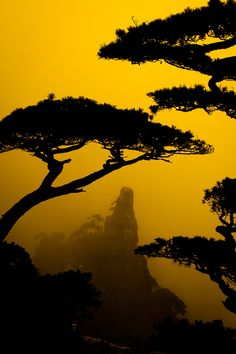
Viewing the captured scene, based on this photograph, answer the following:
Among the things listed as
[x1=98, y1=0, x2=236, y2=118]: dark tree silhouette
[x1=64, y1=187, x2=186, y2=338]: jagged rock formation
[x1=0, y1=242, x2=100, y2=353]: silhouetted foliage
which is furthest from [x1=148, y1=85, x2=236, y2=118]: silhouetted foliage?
[x1=64, y1=187, x2=186, y2=338]: jagged rock formation

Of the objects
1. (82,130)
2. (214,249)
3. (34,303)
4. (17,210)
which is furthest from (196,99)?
(34,303)

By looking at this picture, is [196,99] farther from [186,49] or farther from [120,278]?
[120,278]

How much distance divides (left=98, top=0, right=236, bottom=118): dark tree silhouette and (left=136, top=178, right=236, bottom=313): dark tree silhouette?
171cm

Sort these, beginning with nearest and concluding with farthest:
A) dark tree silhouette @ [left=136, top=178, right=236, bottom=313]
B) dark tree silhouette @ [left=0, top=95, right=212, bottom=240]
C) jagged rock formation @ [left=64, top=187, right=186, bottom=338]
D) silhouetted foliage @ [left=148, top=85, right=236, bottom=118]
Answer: dark tree silhouette @ [left=136, top=178, right=236, bottom=313], silhouetted foliage @ [left=148, top=85, right=236, bottom=118], dark tree silhouette @ [left=0, top=95, right=212, bottom=240], jagged rock formation @ [left=64, top=187, right=186, bottom=338]

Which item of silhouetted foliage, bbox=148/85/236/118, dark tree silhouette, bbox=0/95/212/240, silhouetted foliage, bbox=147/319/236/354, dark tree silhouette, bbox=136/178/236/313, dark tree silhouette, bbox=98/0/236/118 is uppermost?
dark tree silhouette, bbox=98/0/236/118

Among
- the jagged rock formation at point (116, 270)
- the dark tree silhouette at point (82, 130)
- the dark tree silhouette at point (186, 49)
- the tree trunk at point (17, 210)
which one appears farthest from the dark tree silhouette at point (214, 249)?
the jagged rock formation at point (116, 270)

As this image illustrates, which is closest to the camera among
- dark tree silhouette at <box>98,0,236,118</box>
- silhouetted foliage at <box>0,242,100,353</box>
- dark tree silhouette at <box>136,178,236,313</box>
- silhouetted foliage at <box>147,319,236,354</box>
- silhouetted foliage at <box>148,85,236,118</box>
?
silhouetted foliage at <box>147,319,236,354</box>

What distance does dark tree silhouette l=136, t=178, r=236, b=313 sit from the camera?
22.6ft

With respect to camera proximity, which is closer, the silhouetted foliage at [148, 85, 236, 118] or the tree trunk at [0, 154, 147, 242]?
the silhouetted foliage at [148, 85, 236, 118]

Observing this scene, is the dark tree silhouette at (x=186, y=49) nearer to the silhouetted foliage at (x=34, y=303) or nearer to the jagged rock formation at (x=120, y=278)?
the silhouetted foliage at (x=34, y=303)

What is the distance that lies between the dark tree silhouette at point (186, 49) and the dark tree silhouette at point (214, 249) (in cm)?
171

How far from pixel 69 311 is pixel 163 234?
124588mm

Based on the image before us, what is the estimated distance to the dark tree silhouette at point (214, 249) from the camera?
22.6 ft

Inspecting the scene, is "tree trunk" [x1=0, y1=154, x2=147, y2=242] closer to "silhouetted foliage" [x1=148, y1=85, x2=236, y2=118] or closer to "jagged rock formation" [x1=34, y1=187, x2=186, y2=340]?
"silhouetted foliage" [x1=148, y1=85, x2=236, y2=118]
